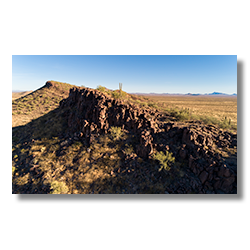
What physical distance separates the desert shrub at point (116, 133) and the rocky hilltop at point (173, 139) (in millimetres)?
534

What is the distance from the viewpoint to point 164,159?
7.85m

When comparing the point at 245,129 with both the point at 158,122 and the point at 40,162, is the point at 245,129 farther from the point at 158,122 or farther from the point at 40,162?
the point at 40,162

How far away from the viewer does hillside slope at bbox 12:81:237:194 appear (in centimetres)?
689

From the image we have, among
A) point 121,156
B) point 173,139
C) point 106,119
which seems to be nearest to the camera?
point 121,156

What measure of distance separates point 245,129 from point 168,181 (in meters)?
5.12

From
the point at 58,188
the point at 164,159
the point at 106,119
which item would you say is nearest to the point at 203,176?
the point at 164,159

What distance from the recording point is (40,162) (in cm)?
877

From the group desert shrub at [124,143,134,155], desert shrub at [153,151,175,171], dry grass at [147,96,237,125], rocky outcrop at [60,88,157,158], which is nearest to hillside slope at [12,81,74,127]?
rocky outcrop at [60,88,157,158]

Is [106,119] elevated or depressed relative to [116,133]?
elevated

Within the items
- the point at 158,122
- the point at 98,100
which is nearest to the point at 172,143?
the point at 158,122

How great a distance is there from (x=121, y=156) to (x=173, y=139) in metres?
4.72

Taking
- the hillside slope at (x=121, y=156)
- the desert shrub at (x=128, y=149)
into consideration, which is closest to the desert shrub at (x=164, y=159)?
the hillside slope at (x=121, y=156)

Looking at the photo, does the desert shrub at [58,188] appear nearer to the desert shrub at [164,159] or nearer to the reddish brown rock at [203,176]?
the desert shrub at [164,159]

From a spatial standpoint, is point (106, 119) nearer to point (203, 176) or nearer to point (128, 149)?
point (128, 149)
